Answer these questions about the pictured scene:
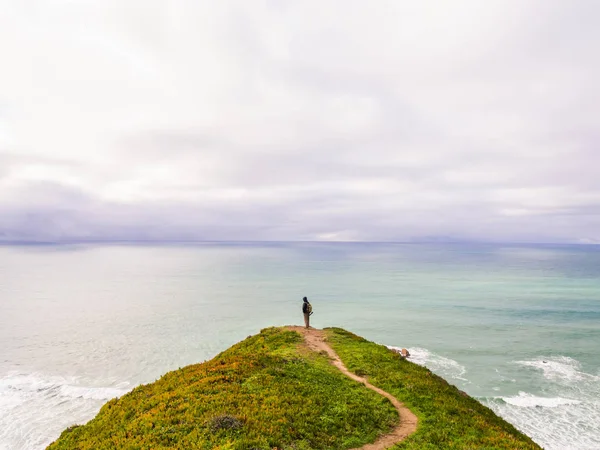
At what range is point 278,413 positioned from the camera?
1658 centimetres

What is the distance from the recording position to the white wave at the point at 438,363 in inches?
1767

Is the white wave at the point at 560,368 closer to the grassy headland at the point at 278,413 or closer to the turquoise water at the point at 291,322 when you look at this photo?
the turquoise water at the point at 291,322

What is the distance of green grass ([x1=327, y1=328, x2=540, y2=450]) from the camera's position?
1652cm

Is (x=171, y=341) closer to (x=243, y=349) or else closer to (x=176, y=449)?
(x=243, y=349)

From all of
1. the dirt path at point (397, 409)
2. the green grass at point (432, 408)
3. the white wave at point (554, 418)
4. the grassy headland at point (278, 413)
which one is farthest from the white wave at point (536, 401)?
the dirt path at point (397, 409)

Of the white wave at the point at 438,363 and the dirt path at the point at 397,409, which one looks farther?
the white wave at the point at 438,363

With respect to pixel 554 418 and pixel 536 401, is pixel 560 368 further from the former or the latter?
pixel 554 418

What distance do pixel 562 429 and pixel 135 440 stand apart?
1438 inches

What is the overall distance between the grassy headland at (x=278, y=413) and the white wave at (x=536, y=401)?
17.8 metres

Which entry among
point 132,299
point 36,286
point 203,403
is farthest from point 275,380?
point 36,286

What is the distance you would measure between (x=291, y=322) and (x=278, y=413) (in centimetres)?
5859

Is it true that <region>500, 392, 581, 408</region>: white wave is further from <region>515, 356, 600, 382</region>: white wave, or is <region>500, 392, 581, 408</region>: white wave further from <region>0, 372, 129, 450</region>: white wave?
<region>0, 372, 129, 450</region>: white wave

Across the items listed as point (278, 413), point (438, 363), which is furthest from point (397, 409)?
point (438, 363)

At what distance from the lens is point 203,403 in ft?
56.5
